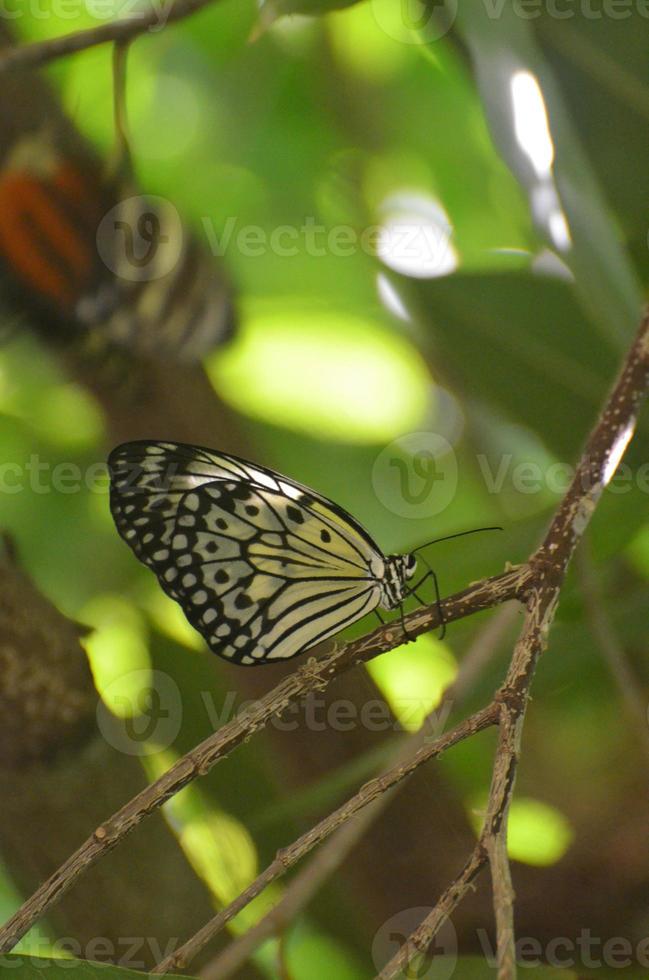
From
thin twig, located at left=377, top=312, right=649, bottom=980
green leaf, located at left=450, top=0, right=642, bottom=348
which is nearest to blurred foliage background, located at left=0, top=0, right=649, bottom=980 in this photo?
green leaf, located at left=450, top=0, right=642, bottom=348

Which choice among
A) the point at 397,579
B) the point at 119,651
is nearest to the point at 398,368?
the point at 119,651

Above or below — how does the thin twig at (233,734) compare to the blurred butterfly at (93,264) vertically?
below

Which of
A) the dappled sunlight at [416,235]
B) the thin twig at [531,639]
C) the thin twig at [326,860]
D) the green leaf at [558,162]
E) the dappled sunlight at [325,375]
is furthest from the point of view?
the dappled sunlight at [325,375]

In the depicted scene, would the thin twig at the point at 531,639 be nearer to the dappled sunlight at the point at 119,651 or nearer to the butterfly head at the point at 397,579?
the butterfly head at the point at 397,579

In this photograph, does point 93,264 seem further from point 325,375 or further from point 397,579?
point 397,579

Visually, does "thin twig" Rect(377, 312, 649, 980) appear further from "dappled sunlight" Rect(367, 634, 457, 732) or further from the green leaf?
"dappled sunlight" Rect(367, 634, 457, 732)

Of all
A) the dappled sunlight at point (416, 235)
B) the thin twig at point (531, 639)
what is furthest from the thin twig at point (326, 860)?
the dappled sunlight at point (416, 235)
